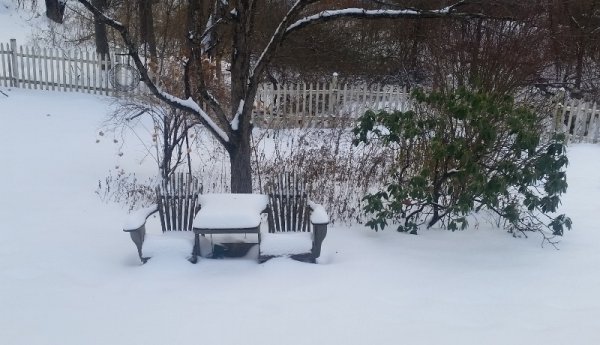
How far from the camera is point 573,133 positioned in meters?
11.3

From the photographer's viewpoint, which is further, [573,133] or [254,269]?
[573,133]

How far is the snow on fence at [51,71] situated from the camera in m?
13.0

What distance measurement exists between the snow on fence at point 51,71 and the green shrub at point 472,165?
983cm

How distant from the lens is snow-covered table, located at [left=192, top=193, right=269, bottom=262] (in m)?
4.49

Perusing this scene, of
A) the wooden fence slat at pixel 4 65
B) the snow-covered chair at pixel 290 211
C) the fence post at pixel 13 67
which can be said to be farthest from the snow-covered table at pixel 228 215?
the wooden fence slat at pixel 4 65

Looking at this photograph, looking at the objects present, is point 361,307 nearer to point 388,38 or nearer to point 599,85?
point 388,38

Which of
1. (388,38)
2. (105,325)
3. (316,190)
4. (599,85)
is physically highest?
(388,38)

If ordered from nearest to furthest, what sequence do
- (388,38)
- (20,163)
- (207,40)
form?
1. (207,40)
2. (20,163)
3. (388,38)

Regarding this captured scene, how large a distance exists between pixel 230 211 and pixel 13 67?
37.1 ft

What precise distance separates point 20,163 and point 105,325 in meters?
5.40

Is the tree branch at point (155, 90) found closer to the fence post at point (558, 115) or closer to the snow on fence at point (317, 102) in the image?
the snow on fence at point (317, 102)

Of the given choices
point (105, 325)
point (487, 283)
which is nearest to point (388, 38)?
point (487, 283)

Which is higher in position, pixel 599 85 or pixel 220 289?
pixel 599 85

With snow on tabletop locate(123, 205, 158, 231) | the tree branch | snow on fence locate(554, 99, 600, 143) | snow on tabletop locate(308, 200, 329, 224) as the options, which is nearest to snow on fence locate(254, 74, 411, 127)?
snow on fence locate(554, 99, 600, 143)
